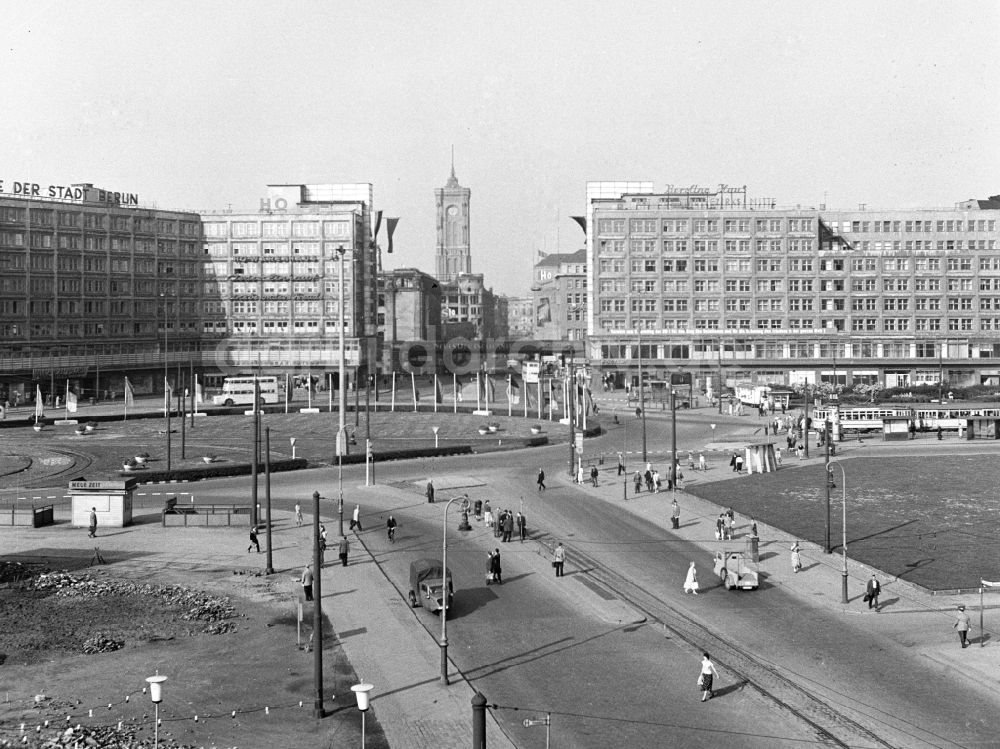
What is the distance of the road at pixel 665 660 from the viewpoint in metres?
24.8

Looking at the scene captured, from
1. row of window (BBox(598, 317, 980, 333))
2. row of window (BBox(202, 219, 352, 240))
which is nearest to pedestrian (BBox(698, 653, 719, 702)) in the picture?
row of window (BBox(598, 317, 980, 333))

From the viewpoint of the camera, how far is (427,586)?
116 ft

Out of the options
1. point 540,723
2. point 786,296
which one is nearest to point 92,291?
point 786,296

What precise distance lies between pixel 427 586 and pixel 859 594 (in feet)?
55.4

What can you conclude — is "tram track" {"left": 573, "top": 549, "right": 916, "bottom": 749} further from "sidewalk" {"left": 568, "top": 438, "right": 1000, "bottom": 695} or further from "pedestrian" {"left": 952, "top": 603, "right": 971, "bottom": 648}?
"pedestrian" {"left": 952, "top": 603, "right": 971, "bottom": 648}

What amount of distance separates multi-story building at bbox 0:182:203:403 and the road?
303 feet

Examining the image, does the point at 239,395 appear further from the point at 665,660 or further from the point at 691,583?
the point at 665,660

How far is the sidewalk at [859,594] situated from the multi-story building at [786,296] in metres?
83.8

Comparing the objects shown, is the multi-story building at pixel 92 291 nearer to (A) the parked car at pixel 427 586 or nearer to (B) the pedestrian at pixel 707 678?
(A) the parked car at pixel 427 586

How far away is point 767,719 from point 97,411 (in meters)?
99.1

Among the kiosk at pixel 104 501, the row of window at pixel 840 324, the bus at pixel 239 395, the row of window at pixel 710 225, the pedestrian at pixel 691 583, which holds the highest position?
the row of window at pixel 710 225

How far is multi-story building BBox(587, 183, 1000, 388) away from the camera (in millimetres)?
140250

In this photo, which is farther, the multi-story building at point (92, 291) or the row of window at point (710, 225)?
the row of window at point (710, 225)

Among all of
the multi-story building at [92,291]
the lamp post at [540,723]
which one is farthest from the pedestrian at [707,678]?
the multi-story building at [92,291]
